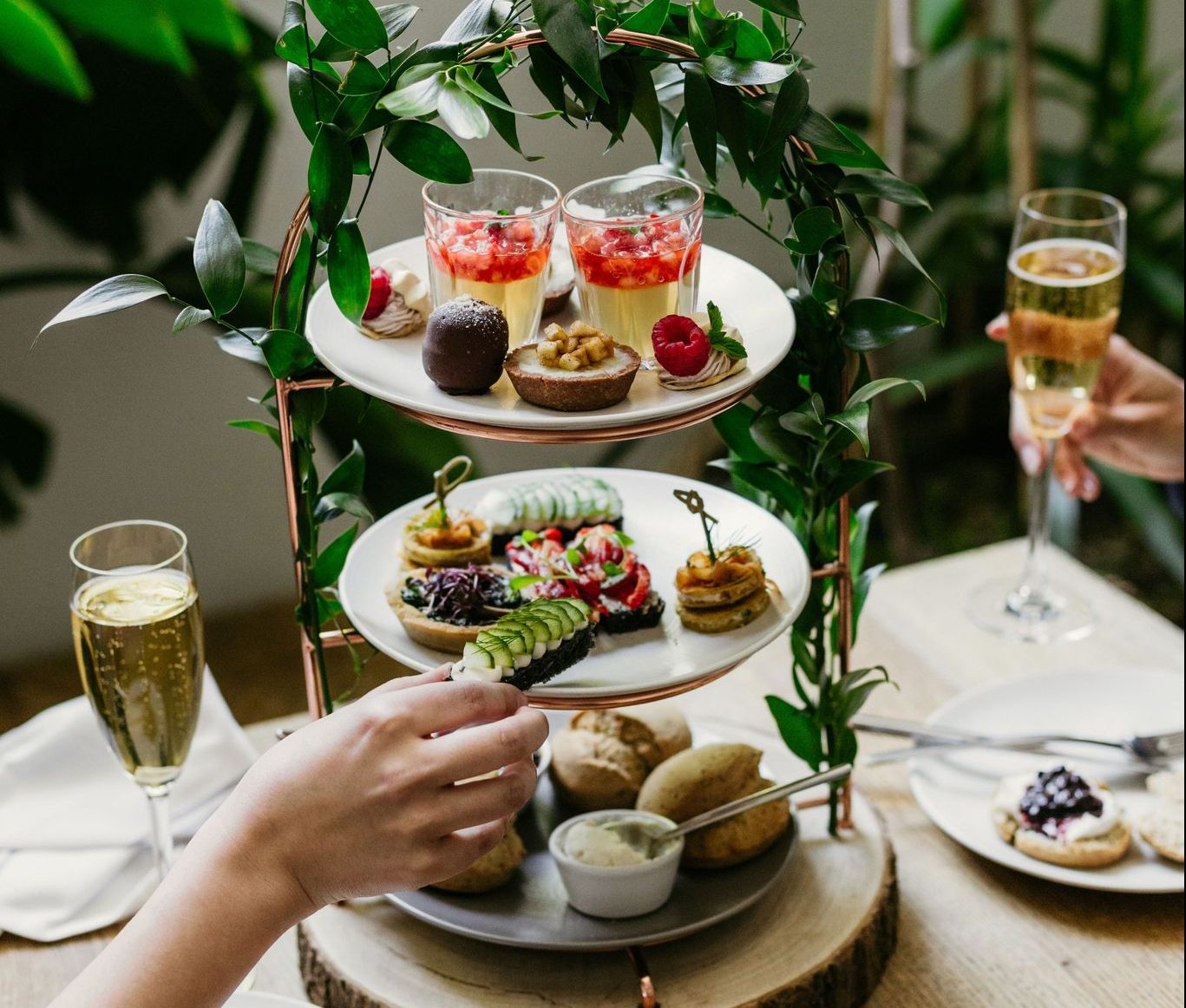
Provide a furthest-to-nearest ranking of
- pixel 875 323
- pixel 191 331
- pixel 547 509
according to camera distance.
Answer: pixel 191 331
pixel 547 509
pixel 875 323

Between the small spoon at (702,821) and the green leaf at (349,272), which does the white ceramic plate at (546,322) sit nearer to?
the green leaf at (349,272)

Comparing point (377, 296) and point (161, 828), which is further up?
point (377, 296)

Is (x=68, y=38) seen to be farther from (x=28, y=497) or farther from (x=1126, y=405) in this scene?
(x=1126, y=405)

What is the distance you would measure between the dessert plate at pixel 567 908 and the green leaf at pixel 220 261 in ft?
1.85

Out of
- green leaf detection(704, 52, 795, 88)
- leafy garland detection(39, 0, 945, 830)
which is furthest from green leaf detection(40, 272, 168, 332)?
green leaf detection(704, 52, 795, 88)

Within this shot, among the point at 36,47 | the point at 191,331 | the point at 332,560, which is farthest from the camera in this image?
the point at 191,331

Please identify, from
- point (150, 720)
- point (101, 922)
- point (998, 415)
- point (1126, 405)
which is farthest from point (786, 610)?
point (998, 415)

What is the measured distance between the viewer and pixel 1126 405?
182 cm

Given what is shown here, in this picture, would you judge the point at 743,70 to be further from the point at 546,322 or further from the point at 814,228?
the point at 546,322

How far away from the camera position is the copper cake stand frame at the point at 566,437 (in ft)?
3.29

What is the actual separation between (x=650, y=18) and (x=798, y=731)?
2.17 ft

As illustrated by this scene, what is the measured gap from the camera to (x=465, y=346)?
103cm

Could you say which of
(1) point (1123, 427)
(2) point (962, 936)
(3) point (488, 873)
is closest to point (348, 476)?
(3) point (488, 873)

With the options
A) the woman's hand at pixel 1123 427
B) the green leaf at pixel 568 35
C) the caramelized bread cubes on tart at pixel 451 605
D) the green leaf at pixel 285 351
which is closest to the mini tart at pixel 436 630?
the caramelized bread cubes on tart at pixel 451 605
